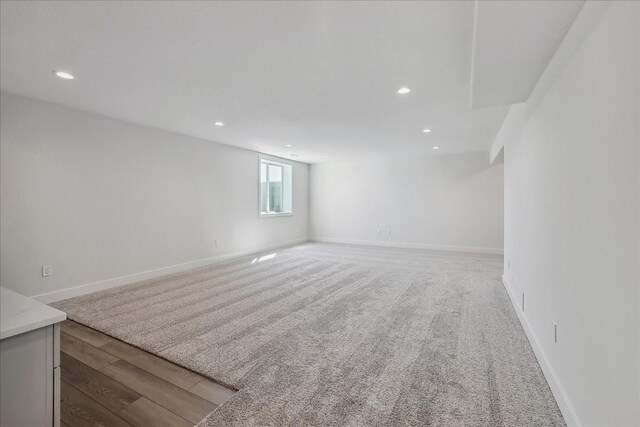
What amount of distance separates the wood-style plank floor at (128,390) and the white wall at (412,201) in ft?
20.2

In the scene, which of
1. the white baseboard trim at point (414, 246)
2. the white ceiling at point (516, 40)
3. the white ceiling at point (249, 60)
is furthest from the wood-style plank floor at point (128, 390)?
the white baseboard trim at point (414, 246)

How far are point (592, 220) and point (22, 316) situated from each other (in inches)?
89.1

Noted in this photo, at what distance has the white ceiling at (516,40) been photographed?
4.43 ft

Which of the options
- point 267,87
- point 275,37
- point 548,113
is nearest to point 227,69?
point 267,87

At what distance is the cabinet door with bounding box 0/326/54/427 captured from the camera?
34.3 inches

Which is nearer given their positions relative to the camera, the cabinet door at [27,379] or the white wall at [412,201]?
the cabinet door at [27,379]

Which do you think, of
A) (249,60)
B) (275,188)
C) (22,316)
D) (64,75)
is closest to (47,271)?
(64,75)

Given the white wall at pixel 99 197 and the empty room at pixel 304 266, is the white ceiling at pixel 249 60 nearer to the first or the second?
the empty room at pixel 304 266

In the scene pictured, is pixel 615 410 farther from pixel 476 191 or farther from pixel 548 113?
pixel 476 191

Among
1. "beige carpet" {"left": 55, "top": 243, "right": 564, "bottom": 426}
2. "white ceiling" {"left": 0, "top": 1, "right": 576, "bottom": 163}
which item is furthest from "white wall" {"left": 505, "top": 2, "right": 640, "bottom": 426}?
"white ceiling" {"left": 0, "top": 1, "right": 576, "bottom": 163}

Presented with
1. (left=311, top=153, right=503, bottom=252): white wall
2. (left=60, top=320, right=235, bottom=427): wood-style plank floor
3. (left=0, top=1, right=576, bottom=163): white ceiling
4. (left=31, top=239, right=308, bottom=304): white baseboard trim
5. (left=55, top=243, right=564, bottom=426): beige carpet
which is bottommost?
(left=60, top=320, right=235, bottom=427): wood-style plank floor

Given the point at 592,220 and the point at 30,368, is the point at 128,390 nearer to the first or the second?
the point at 30,368

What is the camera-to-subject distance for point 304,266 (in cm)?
499

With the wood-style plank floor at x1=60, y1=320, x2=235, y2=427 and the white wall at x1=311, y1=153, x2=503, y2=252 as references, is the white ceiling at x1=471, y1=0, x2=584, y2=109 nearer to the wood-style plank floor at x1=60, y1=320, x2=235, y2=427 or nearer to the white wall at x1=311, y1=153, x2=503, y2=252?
the wood-style plank floor at x1=60, y1=320, x2=235, y2=427
